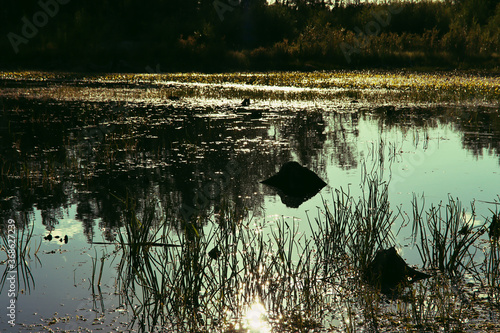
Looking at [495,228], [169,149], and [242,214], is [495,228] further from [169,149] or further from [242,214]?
[169,149]

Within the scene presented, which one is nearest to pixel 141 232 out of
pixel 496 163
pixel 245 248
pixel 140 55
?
pixel 245 248

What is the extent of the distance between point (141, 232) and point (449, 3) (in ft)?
156

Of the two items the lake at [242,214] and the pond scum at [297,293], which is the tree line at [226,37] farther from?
the pond scum at [297,293]

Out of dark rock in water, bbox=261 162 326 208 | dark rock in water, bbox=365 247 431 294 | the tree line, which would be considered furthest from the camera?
the tree line

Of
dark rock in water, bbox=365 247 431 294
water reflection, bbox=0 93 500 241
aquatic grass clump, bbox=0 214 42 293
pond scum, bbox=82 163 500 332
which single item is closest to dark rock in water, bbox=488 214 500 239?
pond scum, bbox=82 163 500 332

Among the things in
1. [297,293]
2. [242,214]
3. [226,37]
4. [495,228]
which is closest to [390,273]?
[297,293]

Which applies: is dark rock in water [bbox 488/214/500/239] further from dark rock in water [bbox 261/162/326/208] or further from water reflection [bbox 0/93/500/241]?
water reflection [bbox 0/93/500/241]

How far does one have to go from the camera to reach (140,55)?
33344 mm

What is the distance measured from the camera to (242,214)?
5547mm

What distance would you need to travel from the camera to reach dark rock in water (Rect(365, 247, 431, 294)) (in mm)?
4164

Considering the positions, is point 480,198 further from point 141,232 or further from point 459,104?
point 459,104

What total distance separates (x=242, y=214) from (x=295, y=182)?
162 centimetres

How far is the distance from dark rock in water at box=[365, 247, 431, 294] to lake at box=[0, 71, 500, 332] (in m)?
0.11

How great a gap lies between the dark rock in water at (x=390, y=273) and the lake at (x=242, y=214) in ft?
0.35
